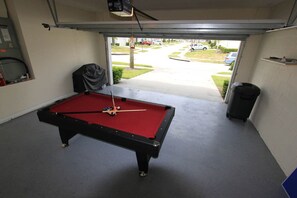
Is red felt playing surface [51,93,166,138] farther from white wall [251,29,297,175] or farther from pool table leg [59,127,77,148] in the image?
white wall [251,29,297,175]

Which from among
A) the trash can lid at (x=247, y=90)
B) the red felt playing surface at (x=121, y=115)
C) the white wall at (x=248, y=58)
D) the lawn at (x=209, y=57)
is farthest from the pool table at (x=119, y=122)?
the lawn at (x=209, y=57)

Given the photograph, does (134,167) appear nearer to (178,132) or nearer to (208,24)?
(178,132)

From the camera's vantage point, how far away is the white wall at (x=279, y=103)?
2.25 meters

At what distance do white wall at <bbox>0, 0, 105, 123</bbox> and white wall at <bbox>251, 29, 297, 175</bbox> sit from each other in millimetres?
5497

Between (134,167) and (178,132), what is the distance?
1.33m

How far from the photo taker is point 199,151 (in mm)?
2643

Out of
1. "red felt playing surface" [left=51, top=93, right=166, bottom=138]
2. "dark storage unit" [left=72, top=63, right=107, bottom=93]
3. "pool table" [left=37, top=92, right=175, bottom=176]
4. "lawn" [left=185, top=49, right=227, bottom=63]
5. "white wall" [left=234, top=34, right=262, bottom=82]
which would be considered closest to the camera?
"pool table" [left=37, top=92, right=175, bottom=176]

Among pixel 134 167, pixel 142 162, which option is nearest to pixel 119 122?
pixel 142 162

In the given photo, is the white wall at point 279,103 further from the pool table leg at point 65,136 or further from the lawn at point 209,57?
the lawn at point 209,57

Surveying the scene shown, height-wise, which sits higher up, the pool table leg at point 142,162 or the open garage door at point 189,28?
A: the open garage door at point 189,28

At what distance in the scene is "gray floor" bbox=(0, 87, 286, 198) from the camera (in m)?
1.92

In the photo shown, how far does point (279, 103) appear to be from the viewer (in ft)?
8.70

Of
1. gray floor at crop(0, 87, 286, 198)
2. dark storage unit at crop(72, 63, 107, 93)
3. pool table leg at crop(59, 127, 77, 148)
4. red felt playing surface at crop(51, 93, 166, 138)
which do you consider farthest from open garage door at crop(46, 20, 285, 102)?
pool table leg at crop(59, 127, 77, 148)

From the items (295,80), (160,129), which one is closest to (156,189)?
(160,129)
